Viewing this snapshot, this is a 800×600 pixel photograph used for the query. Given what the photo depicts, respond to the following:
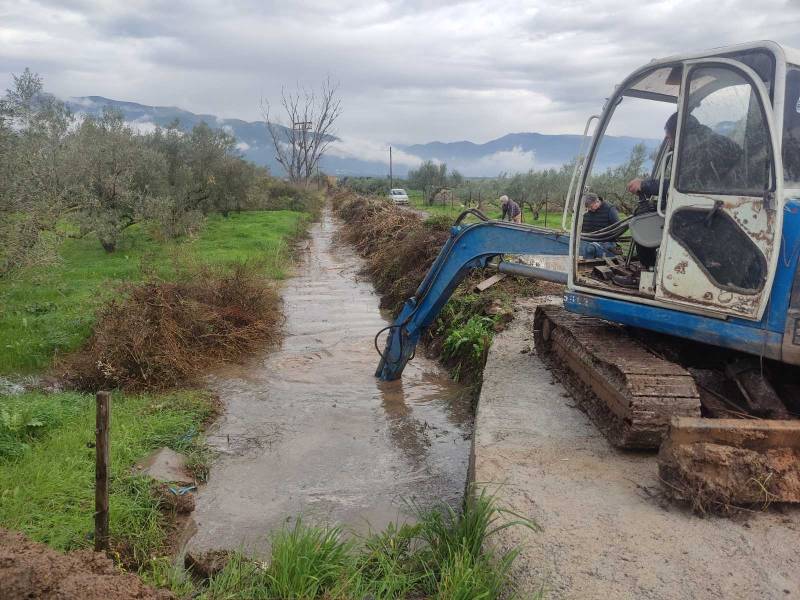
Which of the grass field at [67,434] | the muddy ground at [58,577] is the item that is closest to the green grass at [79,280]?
the grass field at [67,434]

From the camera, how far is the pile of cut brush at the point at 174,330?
7957 millimetres

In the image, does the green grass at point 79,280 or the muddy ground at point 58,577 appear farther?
the green grass at point 79,280

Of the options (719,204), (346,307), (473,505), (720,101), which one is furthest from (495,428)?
(346,307)

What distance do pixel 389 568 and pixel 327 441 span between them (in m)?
3.07

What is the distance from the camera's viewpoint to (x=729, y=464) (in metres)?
3.85

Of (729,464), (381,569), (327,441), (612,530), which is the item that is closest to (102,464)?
(381,569)

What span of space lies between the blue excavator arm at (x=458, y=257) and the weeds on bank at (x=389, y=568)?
3172mm

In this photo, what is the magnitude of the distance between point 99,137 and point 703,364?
19.7 m

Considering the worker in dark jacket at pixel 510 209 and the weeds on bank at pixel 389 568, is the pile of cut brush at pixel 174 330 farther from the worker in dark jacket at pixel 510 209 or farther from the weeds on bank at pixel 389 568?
the worker in dark jacket at pixel 510 209

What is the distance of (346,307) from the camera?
1348cm

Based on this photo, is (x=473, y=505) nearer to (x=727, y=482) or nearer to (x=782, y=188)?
(x=727, y=482)

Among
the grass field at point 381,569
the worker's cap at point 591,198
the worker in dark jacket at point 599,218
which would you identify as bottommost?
the grass field at point 381,569

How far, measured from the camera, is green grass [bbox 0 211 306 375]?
8.79m

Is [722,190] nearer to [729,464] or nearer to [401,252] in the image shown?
[729,464]
